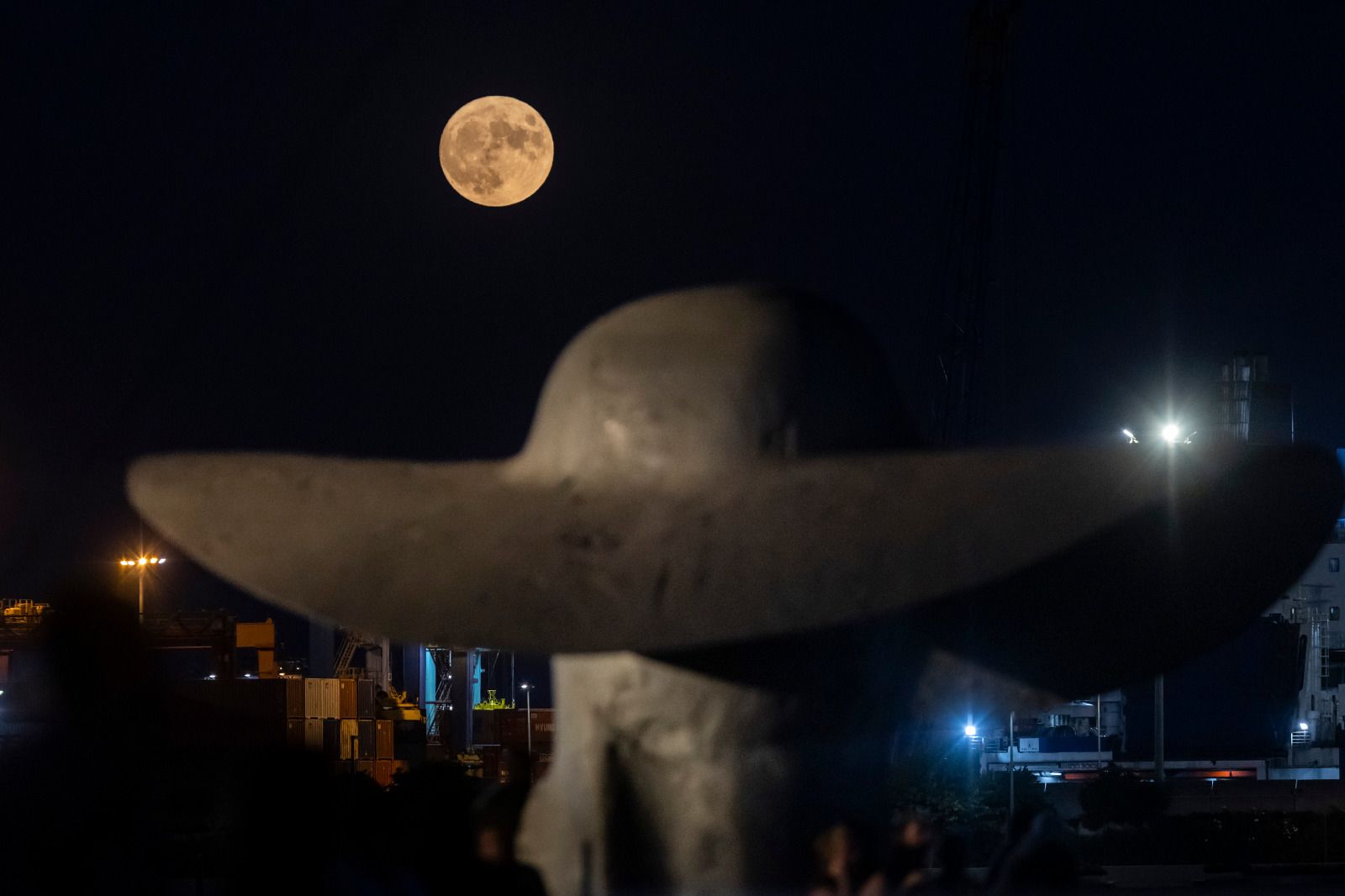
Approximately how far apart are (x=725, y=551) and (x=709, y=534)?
13 centimetres

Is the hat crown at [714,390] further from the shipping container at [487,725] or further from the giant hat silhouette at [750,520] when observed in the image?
the shipping container at [487,725]

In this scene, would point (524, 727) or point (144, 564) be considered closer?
point (144, 564)

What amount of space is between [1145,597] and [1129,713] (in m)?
72.6

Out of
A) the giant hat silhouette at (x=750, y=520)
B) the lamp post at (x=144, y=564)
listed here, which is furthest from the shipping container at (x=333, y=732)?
the giant hat silhouette at (x=750, y=520)

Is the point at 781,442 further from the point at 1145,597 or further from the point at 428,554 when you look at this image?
the point at 1145,597

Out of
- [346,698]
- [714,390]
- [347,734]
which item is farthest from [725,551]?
[347,734]

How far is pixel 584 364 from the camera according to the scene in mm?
5504

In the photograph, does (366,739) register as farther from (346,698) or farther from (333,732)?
(333,732)

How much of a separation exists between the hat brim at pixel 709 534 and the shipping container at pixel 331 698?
38.9m

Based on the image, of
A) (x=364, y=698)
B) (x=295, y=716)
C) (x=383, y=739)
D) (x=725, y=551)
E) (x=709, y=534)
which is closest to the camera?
(x=725, y=551)

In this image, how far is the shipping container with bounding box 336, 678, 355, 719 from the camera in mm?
44781

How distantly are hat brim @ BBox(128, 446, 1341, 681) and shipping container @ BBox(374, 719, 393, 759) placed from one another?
42.9 metres

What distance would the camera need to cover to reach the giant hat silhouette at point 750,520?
454cm

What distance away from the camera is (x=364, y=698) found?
154ft
